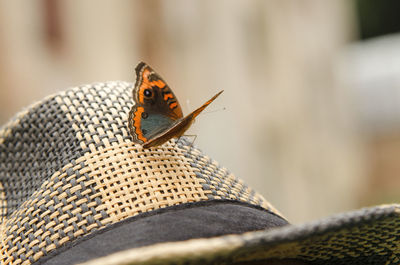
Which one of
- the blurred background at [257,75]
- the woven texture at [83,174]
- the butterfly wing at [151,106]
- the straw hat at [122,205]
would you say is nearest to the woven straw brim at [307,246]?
the straw hat at [122,205]

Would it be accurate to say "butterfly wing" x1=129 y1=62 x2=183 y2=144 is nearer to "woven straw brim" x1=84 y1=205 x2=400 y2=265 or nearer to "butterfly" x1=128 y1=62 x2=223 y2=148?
"butterfly" x1=128 y1=62 x2=223 y2=148

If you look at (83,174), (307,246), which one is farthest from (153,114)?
(307,246)

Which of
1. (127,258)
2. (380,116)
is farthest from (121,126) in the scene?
(380,116)

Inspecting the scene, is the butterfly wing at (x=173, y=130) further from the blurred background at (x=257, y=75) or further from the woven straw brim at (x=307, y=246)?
the blurred background at (x=257, y=75)

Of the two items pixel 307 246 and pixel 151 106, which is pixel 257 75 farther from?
pixel 307 246

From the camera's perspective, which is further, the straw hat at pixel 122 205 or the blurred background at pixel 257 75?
the blurred background at pixel 257 75

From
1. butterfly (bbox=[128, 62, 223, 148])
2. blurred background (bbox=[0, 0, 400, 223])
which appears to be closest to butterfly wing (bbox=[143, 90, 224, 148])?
butterfly (bbox=[128, 62, 223, 148])
